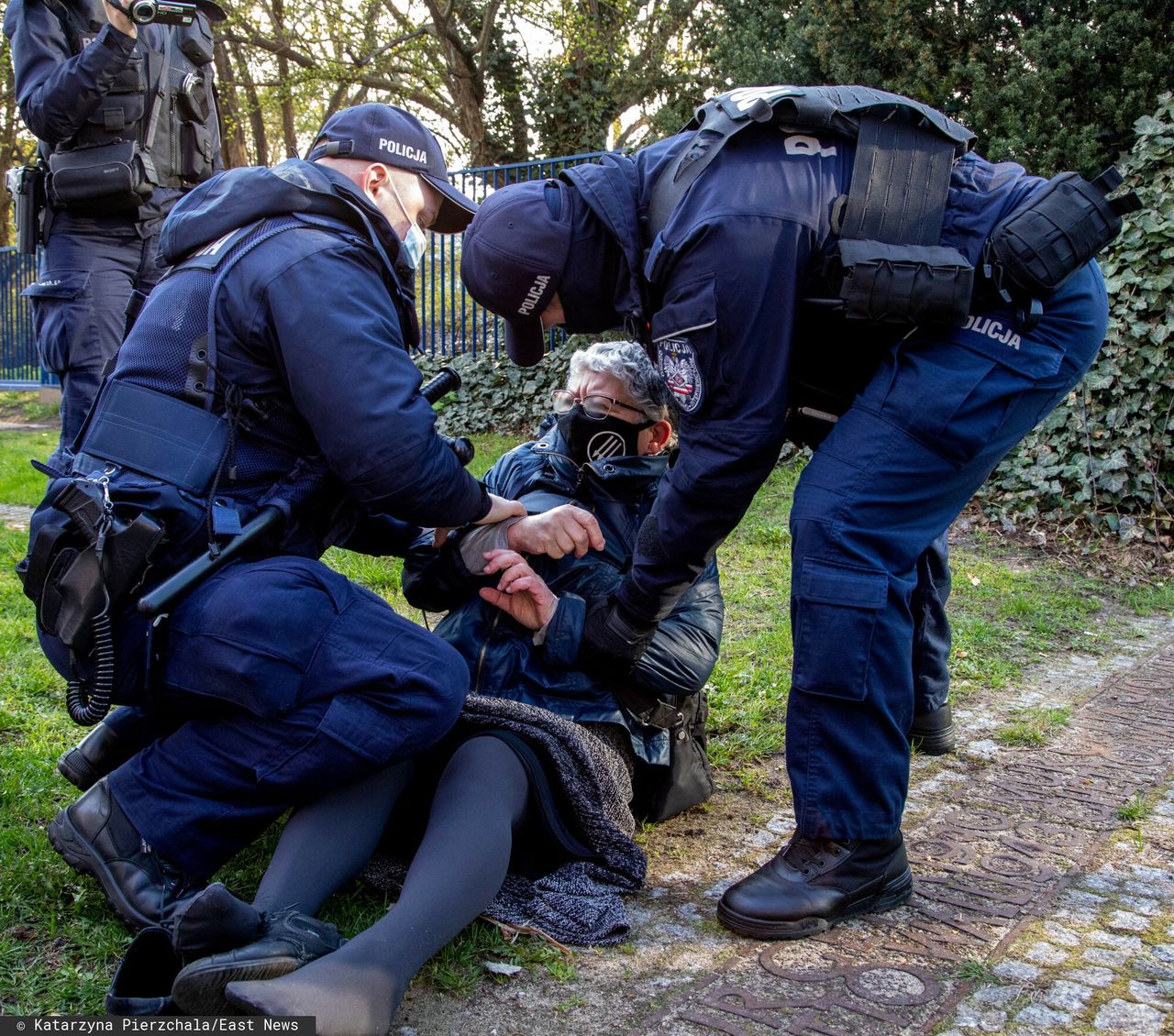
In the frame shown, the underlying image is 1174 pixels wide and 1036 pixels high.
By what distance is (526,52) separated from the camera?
12.5 meters

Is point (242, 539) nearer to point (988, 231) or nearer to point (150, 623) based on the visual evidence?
point (150, 623)

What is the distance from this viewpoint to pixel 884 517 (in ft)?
7.73

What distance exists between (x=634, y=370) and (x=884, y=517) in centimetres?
89

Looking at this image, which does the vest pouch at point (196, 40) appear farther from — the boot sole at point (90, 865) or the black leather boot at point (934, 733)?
the black leather boot at point (934, 733)

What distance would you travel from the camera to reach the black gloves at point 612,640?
2.62 meters

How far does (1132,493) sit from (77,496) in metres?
5.56

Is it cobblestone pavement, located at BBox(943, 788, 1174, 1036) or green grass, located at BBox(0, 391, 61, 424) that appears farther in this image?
green grass, located at BBox(0, 391, 61, 424)

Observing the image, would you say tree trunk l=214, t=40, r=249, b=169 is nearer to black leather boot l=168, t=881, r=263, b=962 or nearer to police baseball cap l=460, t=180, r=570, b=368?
police baseball cap l=460, t=180, r=570, b=368

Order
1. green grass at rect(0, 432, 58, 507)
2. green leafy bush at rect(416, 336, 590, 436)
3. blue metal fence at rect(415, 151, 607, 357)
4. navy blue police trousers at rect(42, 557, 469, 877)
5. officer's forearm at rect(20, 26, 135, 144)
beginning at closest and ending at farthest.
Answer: navy blue police trousers at rect(42, 557, 469, 877) → officer's forearm at rect(20, 26, 135, 144) → green grass at rect(0, 432, 58, 507) → green leafy bush at rect(416, 336, 590, 436) → blue metal fence at rect(415, 151, 607, 357)

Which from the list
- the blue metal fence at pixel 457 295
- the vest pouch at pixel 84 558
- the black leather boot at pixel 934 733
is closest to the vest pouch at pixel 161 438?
the vest pouch at pixel 84 558

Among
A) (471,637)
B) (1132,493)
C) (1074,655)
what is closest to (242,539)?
(471,637)

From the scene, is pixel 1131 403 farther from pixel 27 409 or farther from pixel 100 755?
pixel 27 409

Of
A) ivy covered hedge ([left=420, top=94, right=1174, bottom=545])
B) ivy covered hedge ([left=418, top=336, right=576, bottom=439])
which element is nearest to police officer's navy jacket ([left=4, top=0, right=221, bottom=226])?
ivy covered hedge ([left=418, top=336, right=576, bottom=439])

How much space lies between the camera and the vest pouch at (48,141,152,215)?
4441mm
